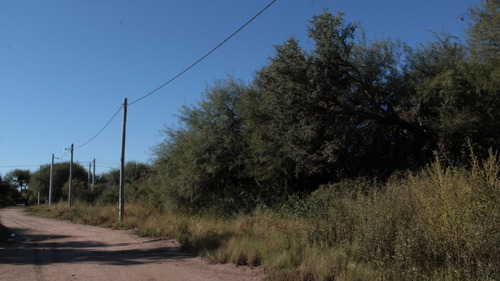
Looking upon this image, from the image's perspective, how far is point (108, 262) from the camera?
958 centimetres

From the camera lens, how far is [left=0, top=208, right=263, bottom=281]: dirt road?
26.1 ft

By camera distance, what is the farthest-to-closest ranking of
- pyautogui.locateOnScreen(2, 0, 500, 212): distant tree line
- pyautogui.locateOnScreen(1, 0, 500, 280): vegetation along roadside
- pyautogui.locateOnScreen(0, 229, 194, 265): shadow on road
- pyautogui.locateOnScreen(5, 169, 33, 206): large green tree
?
pyautogui.locateOnScreen(5, 169, 33, 206): large green tree, pyautogui.locateOnScreen(2, 0, 500, 212): distant tree line, pyautogui.locateOnScreen(0, 229, 194, 265): shadow on road, pyautogui.locateOnScreen(1, 0, 500, 280): vegetation along roadside

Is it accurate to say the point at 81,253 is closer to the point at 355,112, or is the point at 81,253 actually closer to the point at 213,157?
the point at 213,157

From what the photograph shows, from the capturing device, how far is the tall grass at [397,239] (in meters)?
5.67

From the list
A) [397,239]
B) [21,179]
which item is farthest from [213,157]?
[21,179]

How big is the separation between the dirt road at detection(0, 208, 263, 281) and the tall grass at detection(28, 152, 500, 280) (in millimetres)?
743

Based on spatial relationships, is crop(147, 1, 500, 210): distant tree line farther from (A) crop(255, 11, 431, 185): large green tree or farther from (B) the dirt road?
(B) the dirt road

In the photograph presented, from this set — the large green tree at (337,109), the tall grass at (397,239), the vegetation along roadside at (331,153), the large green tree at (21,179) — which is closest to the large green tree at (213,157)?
the vegetation along roadside at (331,153)

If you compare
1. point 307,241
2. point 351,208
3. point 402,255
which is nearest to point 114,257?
point 307,241

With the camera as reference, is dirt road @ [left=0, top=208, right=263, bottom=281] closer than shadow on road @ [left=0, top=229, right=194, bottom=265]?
Yes

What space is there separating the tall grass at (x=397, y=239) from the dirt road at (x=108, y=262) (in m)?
0.74

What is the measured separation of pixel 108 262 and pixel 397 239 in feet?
23.4

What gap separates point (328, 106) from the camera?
14.2 metres

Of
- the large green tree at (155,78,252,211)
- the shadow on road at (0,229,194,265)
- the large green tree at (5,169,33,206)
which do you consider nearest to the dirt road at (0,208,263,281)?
the shadow on road at (0,229,194,265)
